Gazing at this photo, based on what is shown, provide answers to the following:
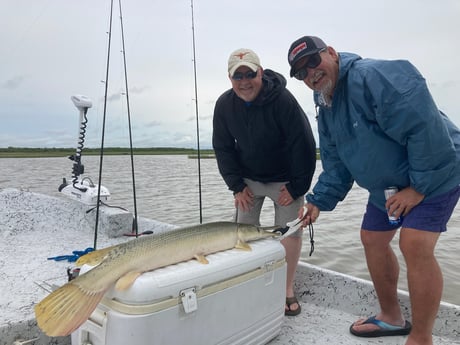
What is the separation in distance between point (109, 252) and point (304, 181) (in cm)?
176

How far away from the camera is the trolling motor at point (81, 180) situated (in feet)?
18.2

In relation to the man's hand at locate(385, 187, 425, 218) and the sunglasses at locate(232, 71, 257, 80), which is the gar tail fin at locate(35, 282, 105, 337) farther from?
the sunglasses at locate(232, 71, 257, 80)

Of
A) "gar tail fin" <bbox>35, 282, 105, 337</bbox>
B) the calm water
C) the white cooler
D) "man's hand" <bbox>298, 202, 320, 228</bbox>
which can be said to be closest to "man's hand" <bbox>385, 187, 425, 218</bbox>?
"man's hand" <bbox>298, 202, 320, 228</bbox>

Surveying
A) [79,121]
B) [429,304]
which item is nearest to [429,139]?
[429,304]

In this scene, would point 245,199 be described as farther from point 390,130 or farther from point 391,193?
point 390,130

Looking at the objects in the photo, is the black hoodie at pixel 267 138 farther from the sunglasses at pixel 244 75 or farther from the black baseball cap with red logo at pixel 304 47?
the black baseball cap with red logo at pixel 304 47

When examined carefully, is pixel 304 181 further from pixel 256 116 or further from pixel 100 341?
pixel 100 341

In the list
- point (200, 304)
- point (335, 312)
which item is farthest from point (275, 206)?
point (200, 304)

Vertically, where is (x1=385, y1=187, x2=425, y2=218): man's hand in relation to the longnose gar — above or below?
above

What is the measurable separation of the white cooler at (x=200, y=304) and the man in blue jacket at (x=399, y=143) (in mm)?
792

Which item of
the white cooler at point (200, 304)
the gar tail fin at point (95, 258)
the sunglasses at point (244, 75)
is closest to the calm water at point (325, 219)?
the white cooler at point (200, 304)

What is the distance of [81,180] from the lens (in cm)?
575

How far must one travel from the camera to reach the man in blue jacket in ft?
7.34

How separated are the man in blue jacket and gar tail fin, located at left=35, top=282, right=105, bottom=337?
1.77 meters
